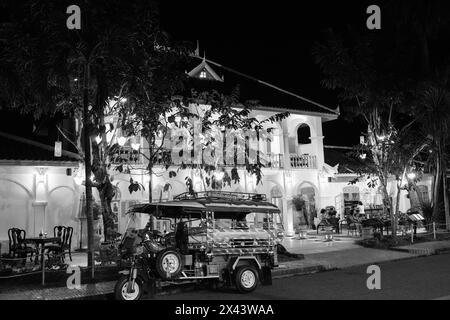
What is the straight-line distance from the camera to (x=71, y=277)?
1055cm

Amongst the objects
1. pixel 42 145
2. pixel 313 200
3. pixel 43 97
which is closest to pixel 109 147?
pixel 43 97

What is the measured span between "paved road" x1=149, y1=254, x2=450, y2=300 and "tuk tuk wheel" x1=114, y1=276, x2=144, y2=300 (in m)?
1.01

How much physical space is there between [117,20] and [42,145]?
357 inches

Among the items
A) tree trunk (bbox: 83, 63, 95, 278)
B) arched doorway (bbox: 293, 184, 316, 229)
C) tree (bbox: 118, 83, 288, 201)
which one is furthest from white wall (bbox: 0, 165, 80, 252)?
arched doorway (bbox: 293, 184, 316, 229)

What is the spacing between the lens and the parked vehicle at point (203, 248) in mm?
8625

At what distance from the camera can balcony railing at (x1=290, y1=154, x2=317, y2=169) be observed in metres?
23.1

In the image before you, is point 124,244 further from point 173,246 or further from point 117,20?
point 117,20

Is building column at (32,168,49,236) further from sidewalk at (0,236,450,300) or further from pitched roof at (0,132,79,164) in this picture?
sidewalk at (0,236,450,300)

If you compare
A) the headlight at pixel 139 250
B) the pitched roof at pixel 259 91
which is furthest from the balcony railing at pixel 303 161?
the headlight at pixel 139 250

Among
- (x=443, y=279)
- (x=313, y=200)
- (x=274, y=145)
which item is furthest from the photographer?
(x=313, y=200)

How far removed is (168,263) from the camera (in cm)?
871

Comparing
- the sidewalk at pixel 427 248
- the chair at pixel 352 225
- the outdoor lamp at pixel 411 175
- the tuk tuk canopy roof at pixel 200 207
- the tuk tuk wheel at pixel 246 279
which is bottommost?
the sidewalk at pixel 427 248

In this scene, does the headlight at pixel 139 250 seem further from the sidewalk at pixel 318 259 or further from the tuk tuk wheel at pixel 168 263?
the sidewalk at pixel 318 259

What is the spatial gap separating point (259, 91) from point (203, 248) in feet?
52.9
